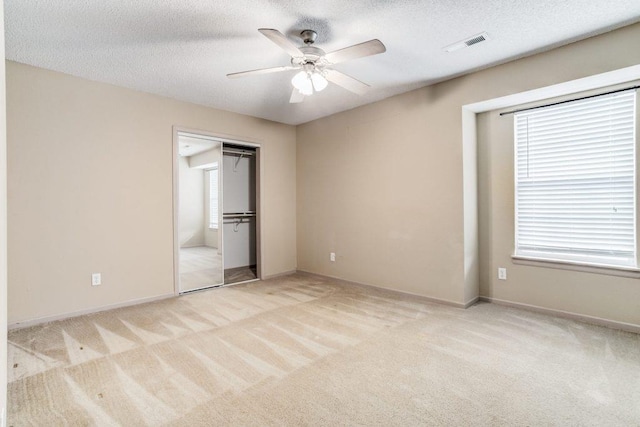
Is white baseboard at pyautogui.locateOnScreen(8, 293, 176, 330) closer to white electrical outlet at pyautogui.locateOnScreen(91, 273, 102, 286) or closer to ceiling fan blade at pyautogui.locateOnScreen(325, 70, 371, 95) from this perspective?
white electrical outlet at pyautogui.locateOnScreen(91, 273, 102, 286)

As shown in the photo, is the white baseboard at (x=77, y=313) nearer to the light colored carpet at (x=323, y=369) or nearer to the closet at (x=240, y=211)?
the light colored carpet at (x=323, y=369)

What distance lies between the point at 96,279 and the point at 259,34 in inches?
121

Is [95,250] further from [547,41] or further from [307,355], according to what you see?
[547,41]

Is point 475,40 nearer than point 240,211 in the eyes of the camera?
Yes

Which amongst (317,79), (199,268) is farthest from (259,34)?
(199,268)

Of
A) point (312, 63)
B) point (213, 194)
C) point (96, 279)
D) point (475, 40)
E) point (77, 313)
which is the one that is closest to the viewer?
point (312, 63)

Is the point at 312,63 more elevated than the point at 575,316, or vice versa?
the point at 312,63

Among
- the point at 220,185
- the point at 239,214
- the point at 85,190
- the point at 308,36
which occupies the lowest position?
the point at 239,214

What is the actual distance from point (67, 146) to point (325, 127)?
3252 millimetres

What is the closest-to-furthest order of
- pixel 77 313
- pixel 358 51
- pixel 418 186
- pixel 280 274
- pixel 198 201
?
pixel 358 51 → pixel 77 313 → pixel 418 186 → pixel 280 274 → pixel 198 201

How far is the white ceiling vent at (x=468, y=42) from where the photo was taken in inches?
106

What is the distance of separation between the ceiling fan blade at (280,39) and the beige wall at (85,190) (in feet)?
7.98

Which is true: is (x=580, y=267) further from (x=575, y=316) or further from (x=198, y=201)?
(x=198, y=201)

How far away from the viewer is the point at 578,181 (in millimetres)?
3193
